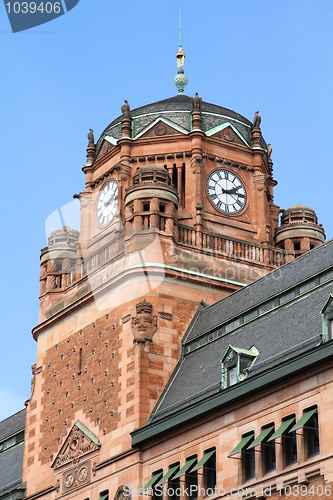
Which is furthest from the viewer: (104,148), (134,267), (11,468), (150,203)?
(104,148)

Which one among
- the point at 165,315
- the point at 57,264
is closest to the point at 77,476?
the point at 165,315

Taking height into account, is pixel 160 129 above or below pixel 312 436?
above

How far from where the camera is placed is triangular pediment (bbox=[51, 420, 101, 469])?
59312 millimetres

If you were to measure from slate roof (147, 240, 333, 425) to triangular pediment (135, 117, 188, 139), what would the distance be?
13.2 meters

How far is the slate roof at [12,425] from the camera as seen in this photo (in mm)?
78250

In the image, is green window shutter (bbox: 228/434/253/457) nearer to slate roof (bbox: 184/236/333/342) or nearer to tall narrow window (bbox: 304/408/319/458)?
tall narrow window (bbox: 304/408/319/458)

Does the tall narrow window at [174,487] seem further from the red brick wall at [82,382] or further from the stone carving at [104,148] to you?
the stone carving at [104,148]

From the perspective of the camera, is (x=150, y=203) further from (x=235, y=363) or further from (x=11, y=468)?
(x=11, y=468)

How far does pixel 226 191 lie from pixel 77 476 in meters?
20.1

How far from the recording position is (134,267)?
60.6 metres

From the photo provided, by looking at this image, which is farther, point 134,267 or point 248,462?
point 134,267

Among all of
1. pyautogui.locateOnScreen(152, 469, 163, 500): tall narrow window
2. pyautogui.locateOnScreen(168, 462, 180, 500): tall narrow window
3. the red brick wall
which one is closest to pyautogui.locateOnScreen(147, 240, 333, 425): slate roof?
pyautogui.locateOnScreen(152, 469, 163, 500): tall narrow window

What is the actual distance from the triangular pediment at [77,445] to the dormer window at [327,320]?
53.1 feet

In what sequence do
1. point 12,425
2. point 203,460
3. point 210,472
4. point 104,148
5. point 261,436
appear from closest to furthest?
point 261,436 < point 203,460 < point 210,472 < point 104,148 < point 12,425
